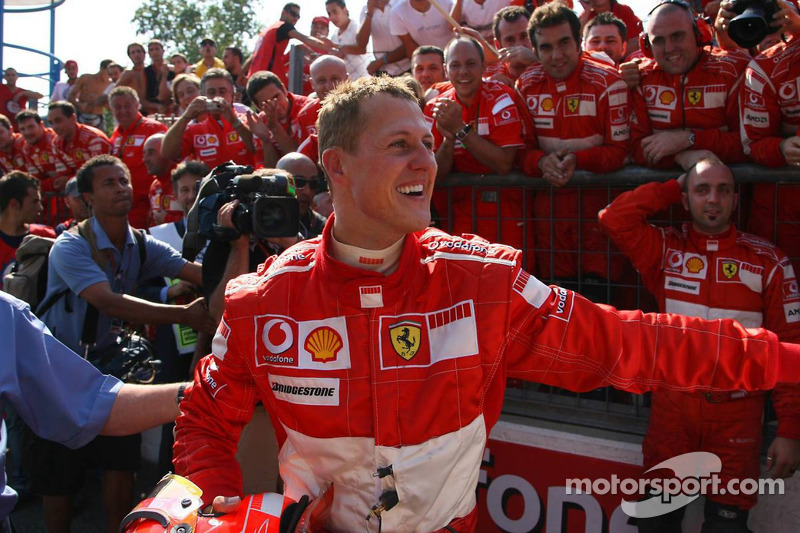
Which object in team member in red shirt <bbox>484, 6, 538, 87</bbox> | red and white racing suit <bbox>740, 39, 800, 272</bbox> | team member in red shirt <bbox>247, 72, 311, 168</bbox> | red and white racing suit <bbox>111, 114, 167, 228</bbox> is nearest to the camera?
red and white racing suit <bbox>740, 39, 800, 272</bbox>

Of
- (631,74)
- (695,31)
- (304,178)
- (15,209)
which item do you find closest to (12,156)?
(15,209)

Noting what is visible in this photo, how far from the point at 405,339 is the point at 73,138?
24.6 feet

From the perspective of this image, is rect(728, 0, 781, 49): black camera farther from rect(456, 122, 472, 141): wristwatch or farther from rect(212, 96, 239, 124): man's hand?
rect(212, 96, 239, 124): man's hand

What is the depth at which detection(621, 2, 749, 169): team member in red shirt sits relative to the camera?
391 cm

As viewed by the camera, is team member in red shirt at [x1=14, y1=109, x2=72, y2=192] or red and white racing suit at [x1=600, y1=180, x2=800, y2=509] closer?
red and white racing suit at [x1=600, y1=180, x2=800, y2=509]

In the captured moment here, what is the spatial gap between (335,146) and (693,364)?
1.31m

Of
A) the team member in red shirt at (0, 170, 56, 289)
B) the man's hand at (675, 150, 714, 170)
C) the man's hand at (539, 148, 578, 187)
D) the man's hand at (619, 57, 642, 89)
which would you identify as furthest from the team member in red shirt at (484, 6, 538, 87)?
the team member in red shirt at (0, 170, 56, 289)

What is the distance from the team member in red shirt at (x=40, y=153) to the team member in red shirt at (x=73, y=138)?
147 millimetres

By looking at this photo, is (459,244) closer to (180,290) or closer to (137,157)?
(180,290)

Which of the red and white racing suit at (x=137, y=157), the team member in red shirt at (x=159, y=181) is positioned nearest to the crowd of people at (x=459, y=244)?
the team member in red shirt at (x=159, y=181)

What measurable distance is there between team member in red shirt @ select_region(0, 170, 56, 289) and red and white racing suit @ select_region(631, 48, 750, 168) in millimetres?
4930

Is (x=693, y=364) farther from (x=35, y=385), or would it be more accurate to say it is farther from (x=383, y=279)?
(x=35, y=385)

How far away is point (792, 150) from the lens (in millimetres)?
3316

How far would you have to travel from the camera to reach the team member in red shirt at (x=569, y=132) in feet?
13.2
